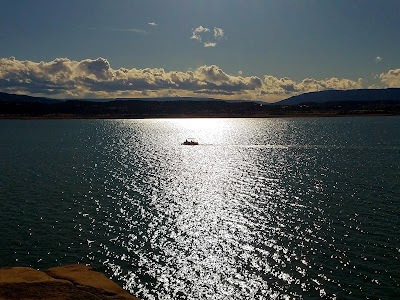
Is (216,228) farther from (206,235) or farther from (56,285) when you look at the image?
(56,285)

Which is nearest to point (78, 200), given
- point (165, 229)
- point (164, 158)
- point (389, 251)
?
point (165, 229)

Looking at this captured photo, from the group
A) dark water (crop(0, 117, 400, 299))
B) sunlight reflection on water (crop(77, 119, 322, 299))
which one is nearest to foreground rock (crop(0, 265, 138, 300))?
dark water (crop(0, 117, 400, 299))

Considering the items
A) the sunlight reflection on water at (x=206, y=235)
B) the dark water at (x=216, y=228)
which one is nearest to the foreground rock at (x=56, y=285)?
the dark water at (x=216, y=228)

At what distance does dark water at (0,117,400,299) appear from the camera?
3556 cm

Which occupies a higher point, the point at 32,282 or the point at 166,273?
the point at 32,282

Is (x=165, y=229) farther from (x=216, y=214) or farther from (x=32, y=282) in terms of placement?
(x=32, y=282)

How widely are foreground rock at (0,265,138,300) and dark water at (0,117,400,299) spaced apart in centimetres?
345

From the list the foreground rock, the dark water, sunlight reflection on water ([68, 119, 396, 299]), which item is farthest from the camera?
the dark water

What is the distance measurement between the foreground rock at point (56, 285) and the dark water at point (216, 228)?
3.45 meters

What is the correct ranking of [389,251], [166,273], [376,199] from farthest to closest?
[376,199] → [389,251] → [166,273]

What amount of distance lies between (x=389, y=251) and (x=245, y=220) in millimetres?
18551

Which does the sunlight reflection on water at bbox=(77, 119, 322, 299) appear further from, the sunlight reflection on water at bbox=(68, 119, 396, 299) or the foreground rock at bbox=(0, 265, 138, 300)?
the foreground rock at bbox=(0, 265, 138, 300)

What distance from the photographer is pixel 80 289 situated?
2995 centimetres

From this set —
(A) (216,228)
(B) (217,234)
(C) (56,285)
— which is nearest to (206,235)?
(B) (217,234)
